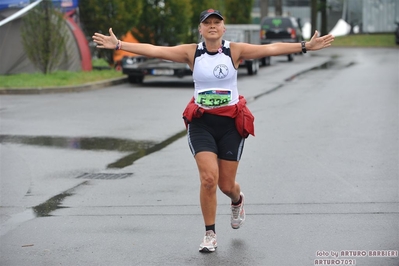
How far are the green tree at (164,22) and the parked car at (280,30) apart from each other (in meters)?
10.8

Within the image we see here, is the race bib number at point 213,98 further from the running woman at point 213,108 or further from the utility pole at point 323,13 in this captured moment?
the utility pole at point 323,13

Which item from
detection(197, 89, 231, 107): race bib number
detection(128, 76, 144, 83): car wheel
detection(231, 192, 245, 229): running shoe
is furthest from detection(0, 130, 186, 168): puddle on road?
detection(128, 76, 144, 83): car wheel

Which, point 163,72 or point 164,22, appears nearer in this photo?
point 163,72

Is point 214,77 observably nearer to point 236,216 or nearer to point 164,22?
point 236,216

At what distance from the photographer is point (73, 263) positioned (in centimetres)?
624

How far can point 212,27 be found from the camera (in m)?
6.57

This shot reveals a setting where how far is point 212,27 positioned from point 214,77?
0.38 meters

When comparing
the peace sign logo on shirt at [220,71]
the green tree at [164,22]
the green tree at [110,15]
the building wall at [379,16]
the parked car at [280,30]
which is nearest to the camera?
the peace sign logo on shirt at [220,71]

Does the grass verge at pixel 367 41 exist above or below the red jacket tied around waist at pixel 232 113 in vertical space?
below

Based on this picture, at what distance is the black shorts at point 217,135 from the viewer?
665 centimetres

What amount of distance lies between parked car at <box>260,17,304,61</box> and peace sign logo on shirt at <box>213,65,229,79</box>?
107 ft

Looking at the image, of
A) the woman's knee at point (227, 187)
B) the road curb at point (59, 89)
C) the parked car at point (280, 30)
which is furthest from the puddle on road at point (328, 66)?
the woman's knee at point (227, 187)

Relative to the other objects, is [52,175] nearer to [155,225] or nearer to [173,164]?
[173,164]

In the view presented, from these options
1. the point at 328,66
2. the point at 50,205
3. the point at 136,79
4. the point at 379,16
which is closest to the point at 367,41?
the point at 379,16
